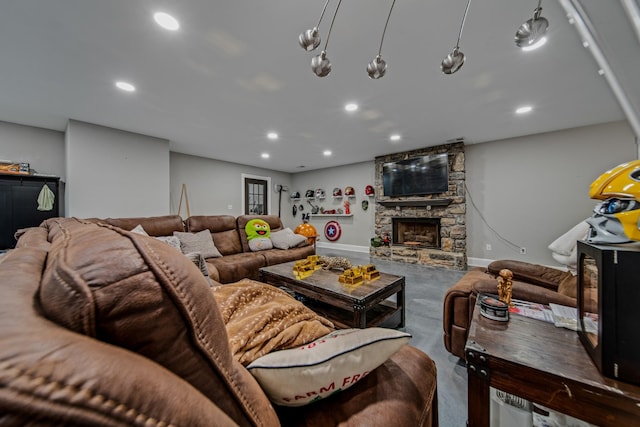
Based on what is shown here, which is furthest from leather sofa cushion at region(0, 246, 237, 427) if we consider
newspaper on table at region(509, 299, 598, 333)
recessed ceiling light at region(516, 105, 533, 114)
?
recessed ceiling light at region(516, 105, 533, 114)

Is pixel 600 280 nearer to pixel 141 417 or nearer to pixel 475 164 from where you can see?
pixel 141 417

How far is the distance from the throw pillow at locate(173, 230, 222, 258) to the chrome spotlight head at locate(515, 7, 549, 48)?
3.28 metres

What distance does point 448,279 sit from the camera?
3.66 m

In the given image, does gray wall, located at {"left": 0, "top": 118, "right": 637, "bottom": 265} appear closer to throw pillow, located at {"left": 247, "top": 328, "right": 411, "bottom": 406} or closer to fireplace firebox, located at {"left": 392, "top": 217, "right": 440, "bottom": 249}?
fireplace firebox, located at {"left": 392, "top": 217, "right": 440, "bottom": 249}

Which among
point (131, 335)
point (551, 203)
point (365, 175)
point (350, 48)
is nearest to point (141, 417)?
point (131, 335)

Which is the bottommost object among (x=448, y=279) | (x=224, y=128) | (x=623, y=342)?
(x=448, y=279)

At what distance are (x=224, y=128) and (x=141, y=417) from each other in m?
4.00

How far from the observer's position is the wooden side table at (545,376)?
66cm

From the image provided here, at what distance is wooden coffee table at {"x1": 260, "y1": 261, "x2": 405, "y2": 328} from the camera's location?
175 centimetres

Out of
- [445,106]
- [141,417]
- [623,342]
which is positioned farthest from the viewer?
[445,106]

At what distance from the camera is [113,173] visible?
3.60 m

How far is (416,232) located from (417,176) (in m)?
1.22

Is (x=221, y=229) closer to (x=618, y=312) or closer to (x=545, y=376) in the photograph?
(x=545, y=376)

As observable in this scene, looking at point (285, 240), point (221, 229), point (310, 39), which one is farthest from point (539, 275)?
point (221, 229)
